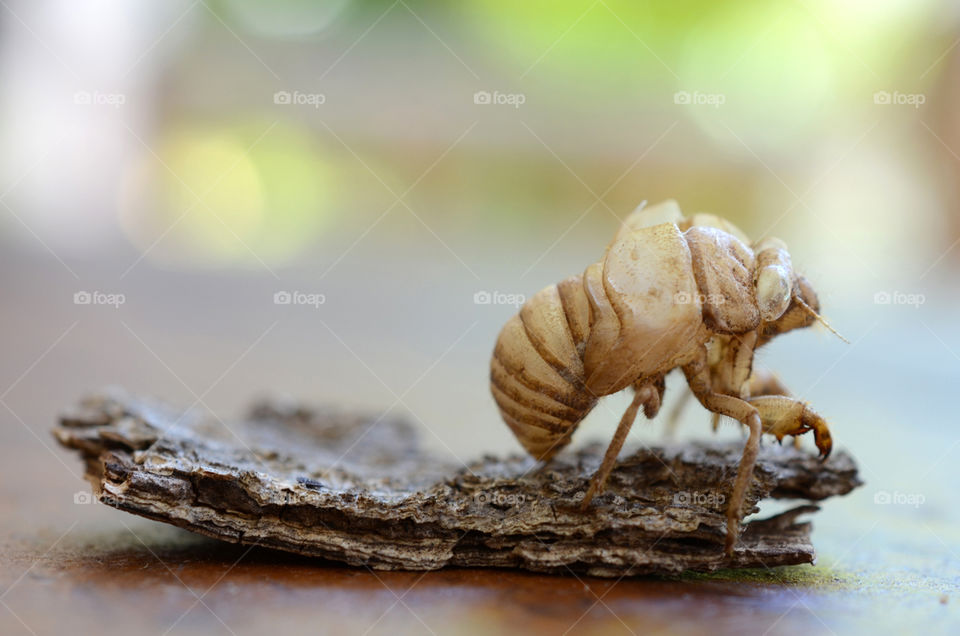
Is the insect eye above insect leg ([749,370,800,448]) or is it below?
above

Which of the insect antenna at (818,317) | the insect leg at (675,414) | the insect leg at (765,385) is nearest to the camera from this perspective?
the insect antenna at (818,317)

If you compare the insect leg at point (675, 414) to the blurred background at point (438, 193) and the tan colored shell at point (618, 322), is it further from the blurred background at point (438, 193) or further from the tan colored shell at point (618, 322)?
the tan colored shell at point (618, 322)

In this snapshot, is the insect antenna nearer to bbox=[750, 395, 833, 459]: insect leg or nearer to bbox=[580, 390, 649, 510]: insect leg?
bbox=[750, 395, 833, 459]: insect leg

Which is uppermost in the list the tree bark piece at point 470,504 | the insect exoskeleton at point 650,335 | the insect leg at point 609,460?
the insect exoskeleton at point 650,335

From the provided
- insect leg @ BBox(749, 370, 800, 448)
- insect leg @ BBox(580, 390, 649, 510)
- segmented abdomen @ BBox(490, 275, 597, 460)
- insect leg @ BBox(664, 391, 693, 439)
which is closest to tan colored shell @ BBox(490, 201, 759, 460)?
segmented abdomen @ BBox(490, 275, 597, 460)

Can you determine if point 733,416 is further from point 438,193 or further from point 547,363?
point 438,193

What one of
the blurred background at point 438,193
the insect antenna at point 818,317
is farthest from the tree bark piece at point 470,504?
the insect antenna at point 818,317
